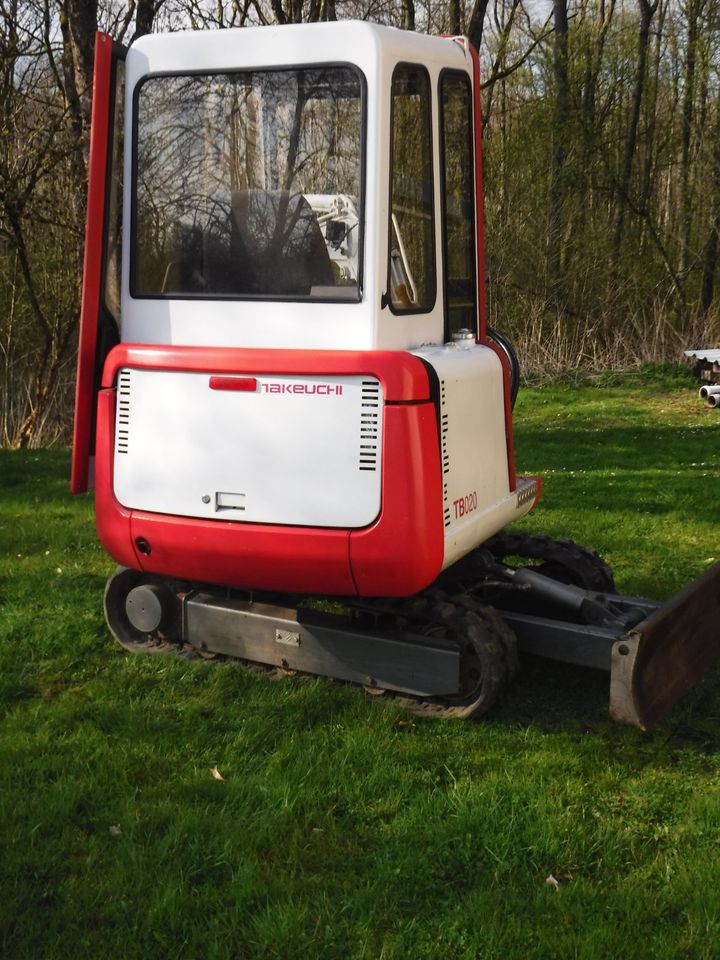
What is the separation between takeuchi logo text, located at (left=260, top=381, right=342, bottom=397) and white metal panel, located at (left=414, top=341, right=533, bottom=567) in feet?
1.26

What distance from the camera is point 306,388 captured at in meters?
4.25

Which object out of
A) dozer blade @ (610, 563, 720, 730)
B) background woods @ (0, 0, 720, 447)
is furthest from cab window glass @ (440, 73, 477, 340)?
background woods @ (0, 0, 720, 447)

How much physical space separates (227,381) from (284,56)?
1323 millimetres

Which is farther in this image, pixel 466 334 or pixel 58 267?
pixel 58 267

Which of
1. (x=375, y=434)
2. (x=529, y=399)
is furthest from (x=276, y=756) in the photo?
(x=529, y=399)

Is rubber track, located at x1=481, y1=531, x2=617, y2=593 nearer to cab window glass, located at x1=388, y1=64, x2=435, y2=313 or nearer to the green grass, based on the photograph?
the green grass

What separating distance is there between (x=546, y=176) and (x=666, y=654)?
1593cm

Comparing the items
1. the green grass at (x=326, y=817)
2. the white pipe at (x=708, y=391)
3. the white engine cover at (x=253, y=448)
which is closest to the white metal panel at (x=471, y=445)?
the white engine cover at (x=253, y=448)

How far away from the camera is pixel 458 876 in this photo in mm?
3441

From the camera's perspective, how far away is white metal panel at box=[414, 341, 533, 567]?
4398mm

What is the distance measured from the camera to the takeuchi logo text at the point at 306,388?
4.21 metres

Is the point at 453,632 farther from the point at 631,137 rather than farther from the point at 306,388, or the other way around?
the point at 631,137

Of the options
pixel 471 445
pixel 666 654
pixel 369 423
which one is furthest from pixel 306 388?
pixel 666 654

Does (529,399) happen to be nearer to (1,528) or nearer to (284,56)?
(1,528)
